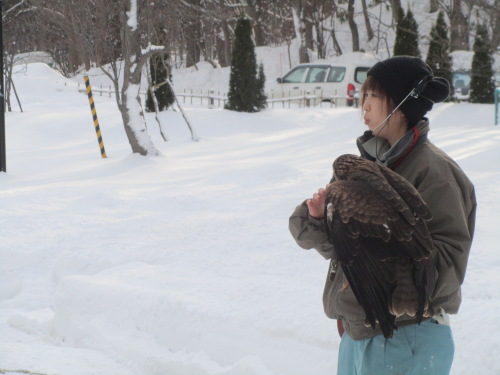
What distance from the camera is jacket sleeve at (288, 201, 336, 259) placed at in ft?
7.02

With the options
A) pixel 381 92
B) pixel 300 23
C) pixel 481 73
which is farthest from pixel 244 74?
pixel 381 92

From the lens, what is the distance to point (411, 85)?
7.32ft

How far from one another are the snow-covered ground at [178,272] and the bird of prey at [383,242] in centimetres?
201

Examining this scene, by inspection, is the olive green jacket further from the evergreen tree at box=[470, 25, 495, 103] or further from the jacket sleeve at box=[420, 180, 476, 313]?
the evergreen tree at box=[470, 25, 495, 103]

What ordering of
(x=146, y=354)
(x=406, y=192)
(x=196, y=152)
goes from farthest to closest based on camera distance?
1. (x=196, y=152)
2. (x=146, y=354)
3. (x=406, y=192)

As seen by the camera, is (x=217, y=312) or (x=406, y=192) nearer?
(x=406, y=192)

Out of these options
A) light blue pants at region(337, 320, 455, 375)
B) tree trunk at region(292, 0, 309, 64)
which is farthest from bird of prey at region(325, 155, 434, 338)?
tree trunk at region(292, 0, 309, 64)

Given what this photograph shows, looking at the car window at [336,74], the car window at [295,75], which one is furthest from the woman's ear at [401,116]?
the car window at [295,75]

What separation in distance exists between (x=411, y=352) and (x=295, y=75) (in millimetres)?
21950

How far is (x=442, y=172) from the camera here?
81.4 inches

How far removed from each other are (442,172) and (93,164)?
10.7 metres

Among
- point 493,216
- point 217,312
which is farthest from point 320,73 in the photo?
point 217,312

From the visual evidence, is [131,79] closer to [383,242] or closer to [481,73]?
[481,73]

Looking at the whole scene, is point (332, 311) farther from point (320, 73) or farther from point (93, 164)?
point (320, 73)
